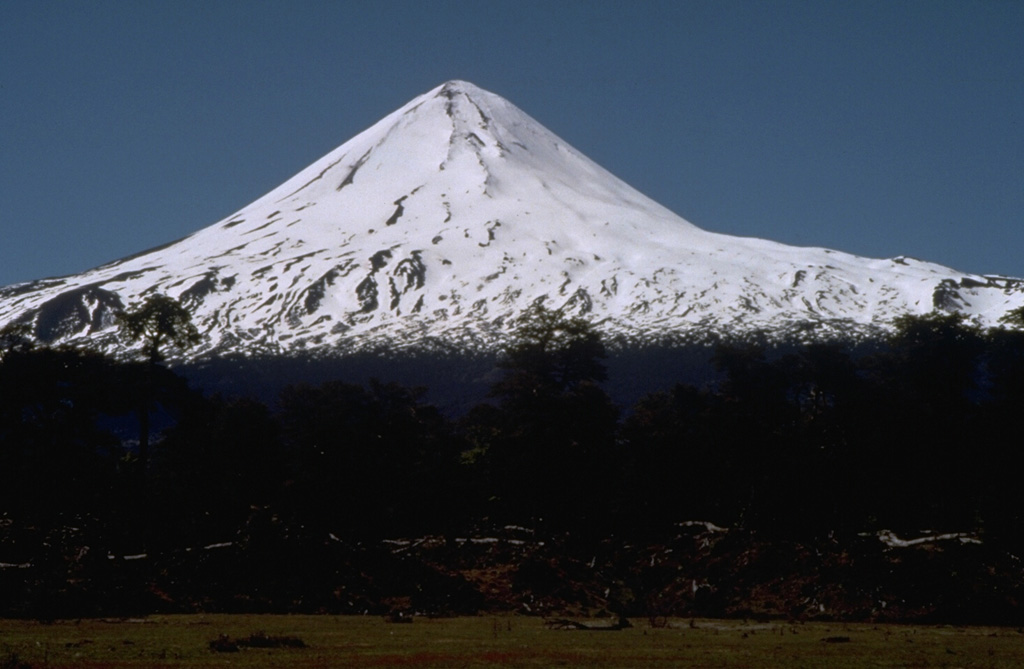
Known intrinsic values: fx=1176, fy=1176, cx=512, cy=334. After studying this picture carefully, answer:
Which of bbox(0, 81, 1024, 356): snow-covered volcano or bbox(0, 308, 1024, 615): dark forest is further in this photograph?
bbox(0, 81, 1024, 356): snow-covered volcano

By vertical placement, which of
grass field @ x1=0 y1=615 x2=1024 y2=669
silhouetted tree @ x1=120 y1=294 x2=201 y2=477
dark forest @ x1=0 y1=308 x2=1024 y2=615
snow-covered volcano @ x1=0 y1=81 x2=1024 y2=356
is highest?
snow-covered volcano @ x1=0 y1=81 x2=1024 y2=356

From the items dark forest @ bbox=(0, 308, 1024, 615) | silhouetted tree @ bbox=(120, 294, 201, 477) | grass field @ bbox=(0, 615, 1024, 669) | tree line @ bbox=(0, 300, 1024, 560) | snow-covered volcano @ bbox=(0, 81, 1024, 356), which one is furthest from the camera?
snow-covered volcano @ bbox=(0, 81, 1024, 356)

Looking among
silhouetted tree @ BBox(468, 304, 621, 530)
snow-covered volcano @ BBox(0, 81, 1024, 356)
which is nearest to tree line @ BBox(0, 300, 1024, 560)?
silhouetted tree @ BBox(468, 304, 621, 530)

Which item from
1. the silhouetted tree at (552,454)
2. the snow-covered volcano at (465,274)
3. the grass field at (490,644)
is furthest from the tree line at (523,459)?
the snow-covered volcano at (465,274)

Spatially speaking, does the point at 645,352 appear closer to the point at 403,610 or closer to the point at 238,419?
the point at 238,419

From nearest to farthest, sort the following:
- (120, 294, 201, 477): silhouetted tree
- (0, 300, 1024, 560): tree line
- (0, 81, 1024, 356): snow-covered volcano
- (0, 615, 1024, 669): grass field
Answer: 1. (0, 615, 1024, 669): grass field
2. (0, 300, 1024, 560): tree line
3. (120, 294, 201, 477): silhouetted tree
4. (0, 81, 1024, 356): snow-covered volcano

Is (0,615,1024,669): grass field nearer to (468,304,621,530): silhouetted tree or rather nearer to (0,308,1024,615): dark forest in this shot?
(0,308,1024,615): dark forest
